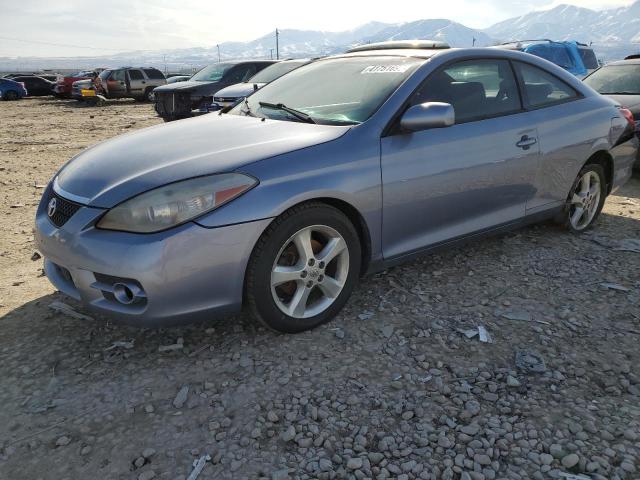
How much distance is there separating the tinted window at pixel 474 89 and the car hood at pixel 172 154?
0.74 m

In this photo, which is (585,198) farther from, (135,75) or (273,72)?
(135,75)

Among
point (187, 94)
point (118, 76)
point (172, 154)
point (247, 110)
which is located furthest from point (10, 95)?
point (172, 154)

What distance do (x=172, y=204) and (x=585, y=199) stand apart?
3513 millimetres

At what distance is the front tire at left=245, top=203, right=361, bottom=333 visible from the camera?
8.36ft

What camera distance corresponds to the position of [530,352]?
2693 mm

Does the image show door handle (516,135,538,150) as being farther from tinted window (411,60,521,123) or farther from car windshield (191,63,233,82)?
car windshield (191,63,233,82)

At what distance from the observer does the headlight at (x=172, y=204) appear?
2357 mm

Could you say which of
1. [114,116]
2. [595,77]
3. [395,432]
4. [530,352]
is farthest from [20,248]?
[114,116]

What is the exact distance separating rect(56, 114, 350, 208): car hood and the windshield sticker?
2.23 feet

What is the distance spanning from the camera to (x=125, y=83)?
22297mm

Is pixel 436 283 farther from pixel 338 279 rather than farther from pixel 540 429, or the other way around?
pixel 540 429

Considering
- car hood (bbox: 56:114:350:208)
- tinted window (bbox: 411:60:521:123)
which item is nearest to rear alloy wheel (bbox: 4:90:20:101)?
car hood (bbox: 56:114:350:208)

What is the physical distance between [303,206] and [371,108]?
0.81 meters

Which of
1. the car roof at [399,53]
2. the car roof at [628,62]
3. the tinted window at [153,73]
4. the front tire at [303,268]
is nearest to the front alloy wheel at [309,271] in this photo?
the front tire at [303,268]
